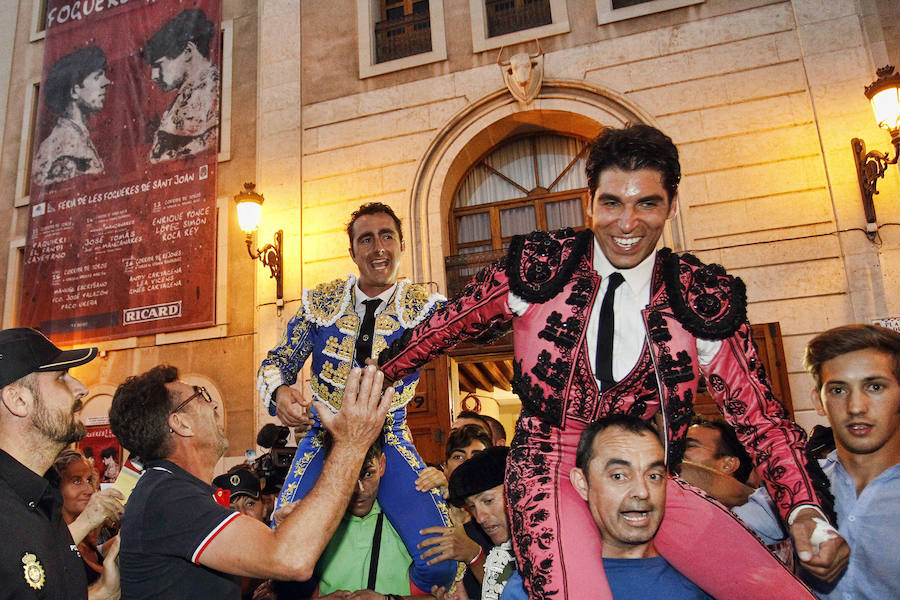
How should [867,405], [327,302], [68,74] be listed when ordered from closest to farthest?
[867,405] < [327,302] < [68,74]

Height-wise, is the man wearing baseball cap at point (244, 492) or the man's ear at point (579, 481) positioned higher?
the man's ear at point (579, 481)

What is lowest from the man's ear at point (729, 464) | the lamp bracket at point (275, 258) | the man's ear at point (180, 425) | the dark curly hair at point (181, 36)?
the man's ear at point (729, 464)

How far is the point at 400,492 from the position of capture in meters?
3.35

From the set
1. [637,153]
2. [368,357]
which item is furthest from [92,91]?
[637,153]

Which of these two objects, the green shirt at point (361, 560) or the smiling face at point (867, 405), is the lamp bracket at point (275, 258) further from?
the smiling face at point (867, 405)

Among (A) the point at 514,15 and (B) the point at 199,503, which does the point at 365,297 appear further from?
(A) the point at 514,15

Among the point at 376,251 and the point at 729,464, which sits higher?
the point at 376,251

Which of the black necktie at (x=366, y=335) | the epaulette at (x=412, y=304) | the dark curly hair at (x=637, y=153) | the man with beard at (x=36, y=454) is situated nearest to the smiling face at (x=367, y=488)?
the black necktie at (x=366, y=335)

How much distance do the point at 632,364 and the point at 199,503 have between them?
1607 millimetres

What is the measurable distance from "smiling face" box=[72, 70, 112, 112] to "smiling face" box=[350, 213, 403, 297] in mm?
9277

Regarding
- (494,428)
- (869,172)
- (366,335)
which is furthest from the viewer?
(869,172)

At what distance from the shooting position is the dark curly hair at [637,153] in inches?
84.1

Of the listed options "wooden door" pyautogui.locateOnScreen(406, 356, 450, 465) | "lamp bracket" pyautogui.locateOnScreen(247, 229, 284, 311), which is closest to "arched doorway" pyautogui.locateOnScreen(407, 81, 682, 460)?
"wooden door" pyautogui.locateOnScreen(406, 356, 450, 465)

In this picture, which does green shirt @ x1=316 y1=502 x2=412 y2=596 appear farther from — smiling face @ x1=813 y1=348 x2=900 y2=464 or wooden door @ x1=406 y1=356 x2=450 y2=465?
wooden door @ x1=406 y1=356 x2=450 y2=465
